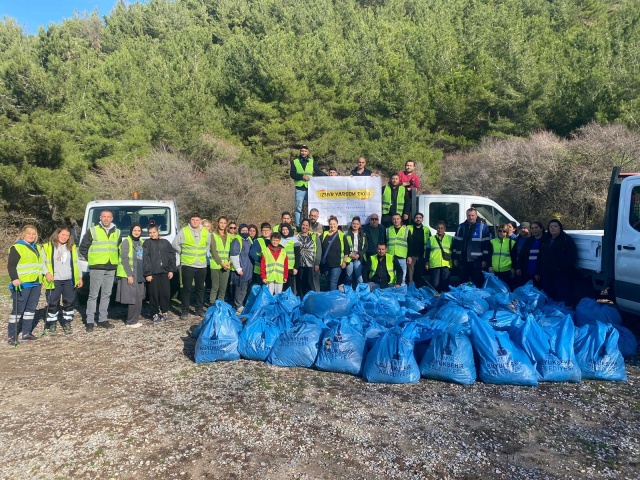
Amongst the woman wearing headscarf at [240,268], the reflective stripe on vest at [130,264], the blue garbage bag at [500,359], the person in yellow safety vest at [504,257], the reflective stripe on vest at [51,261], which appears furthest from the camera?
the woman wearing headscarf at [240,268]

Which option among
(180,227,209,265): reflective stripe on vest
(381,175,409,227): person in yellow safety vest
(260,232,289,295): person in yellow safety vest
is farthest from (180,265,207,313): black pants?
(381,175,409,227): person in yellow safety vest

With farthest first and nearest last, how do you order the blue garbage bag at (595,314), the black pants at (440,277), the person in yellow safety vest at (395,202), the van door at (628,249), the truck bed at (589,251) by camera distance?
the person in yellow safety vest at (395,202) → the black pants at (440,277) → the truck bed at (589,251) → the van door at (628,249) → the blue garbage bag at (595,314)

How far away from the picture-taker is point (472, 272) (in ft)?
26.7

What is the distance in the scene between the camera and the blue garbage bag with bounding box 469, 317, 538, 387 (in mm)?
4949

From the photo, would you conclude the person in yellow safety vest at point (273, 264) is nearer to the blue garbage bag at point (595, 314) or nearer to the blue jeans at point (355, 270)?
the blue jeans at point (355, 270)

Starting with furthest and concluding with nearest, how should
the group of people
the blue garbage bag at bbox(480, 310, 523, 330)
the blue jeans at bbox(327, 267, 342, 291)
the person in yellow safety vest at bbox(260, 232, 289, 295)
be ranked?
the blue jeans at bbox(327, 267, 342, 291) < the person in yellow safety vest at bbox(260, 232, 289, 295) < the group of people < the blue garbage bag at bbox(480, 310, 523, 330)

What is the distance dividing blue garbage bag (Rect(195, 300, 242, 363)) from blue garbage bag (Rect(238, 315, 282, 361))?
0.09m

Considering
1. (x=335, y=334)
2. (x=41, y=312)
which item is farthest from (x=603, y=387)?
(x=41, y=312)

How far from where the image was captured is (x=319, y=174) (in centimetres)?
951

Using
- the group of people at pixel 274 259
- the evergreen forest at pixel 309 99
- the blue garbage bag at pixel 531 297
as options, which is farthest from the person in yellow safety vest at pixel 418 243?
the evergreen forest at pixel 309 99

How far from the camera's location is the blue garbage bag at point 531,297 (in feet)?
21.4

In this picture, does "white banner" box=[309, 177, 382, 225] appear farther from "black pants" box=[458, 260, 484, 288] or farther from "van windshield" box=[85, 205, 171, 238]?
"van windshield" box=[85, 205, 171, 238]

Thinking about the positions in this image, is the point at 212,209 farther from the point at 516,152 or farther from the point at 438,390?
the point at 438,390

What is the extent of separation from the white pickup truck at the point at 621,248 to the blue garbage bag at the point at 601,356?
1222 millimetres
